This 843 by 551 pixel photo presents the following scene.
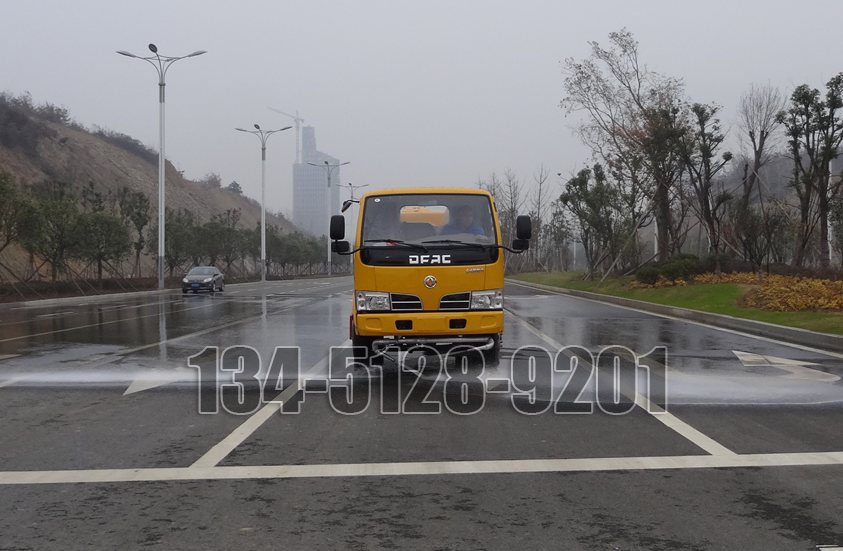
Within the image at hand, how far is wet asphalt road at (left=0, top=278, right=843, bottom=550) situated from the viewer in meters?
4.29

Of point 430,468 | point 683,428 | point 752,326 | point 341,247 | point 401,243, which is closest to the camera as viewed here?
point 430,468

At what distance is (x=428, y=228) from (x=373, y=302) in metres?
1.26

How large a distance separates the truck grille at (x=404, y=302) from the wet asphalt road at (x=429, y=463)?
93 cm

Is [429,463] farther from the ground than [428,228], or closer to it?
closer to it

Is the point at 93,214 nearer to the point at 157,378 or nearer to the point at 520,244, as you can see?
the point at 157,378

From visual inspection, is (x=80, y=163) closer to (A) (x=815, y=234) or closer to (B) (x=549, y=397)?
(A) (x=815, y=234)

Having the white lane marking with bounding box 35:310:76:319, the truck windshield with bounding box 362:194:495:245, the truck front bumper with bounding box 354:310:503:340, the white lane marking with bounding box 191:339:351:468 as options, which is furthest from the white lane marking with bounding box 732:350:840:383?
the white lane marking with bounding box 35:310:76:319

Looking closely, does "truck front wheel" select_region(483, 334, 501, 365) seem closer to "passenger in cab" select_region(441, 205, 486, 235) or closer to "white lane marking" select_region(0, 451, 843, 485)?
"passenger in cab" select_region(441, 205, 486, 235)

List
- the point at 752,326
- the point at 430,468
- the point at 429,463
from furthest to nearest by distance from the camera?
the point at 752,326
the point at 429,463
the point at 430,468

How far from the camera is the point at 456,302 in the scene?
975 centimetres

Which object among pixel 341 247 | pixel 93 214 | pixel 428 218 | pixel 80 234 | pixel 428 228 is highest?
pixel 93 214

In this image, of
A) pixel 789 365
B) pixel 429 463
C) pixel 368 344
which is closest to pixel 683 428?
→ pixel 429 463

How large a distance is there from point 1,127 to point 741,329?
5411cm

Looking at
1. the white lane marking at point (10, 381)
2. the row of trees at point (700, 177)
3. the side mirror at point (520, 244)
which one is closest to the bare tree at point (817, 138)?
the row of trees at point (700, 177)
